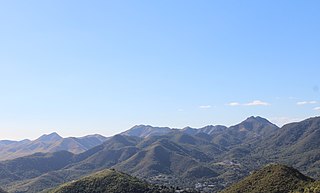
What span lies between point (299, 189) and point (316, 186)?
11876mm

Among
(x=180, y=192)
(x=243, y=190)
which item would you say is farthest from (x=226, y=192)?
(x=180, y=192)

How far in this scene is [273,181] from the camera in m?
159

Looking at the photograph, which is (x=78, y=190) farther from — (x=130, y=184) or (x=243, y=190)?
(x=243, y=190)

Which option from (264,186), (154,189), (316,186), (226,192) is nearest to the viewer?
(316,186)

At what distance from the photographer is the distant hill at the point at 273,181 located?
5978 inches

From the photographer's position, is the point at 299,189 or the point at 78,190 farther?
the point at 78,190

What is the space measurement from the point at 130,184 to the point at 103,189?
12941 mm

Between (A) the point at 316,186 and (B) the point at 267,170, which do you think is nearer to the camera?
(A) the point at 316,186

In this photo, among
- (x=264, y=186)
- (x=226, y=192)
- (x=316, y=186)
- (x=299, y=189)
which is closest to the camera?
(x=316, y=186)

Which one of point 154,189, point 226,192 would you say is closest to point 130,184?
point 154,189

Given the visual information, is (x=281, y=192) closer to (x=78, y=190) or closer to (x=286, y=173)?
(x=286, y=173)

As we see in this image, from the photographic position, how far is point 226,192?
167875 millimetres

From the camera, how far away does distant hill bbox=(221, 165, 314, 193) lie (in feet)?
498

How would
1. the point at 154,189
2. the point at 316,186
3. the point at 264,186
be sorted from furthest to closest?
the point at 154,189
the point at 264,186
the point at 316,186
